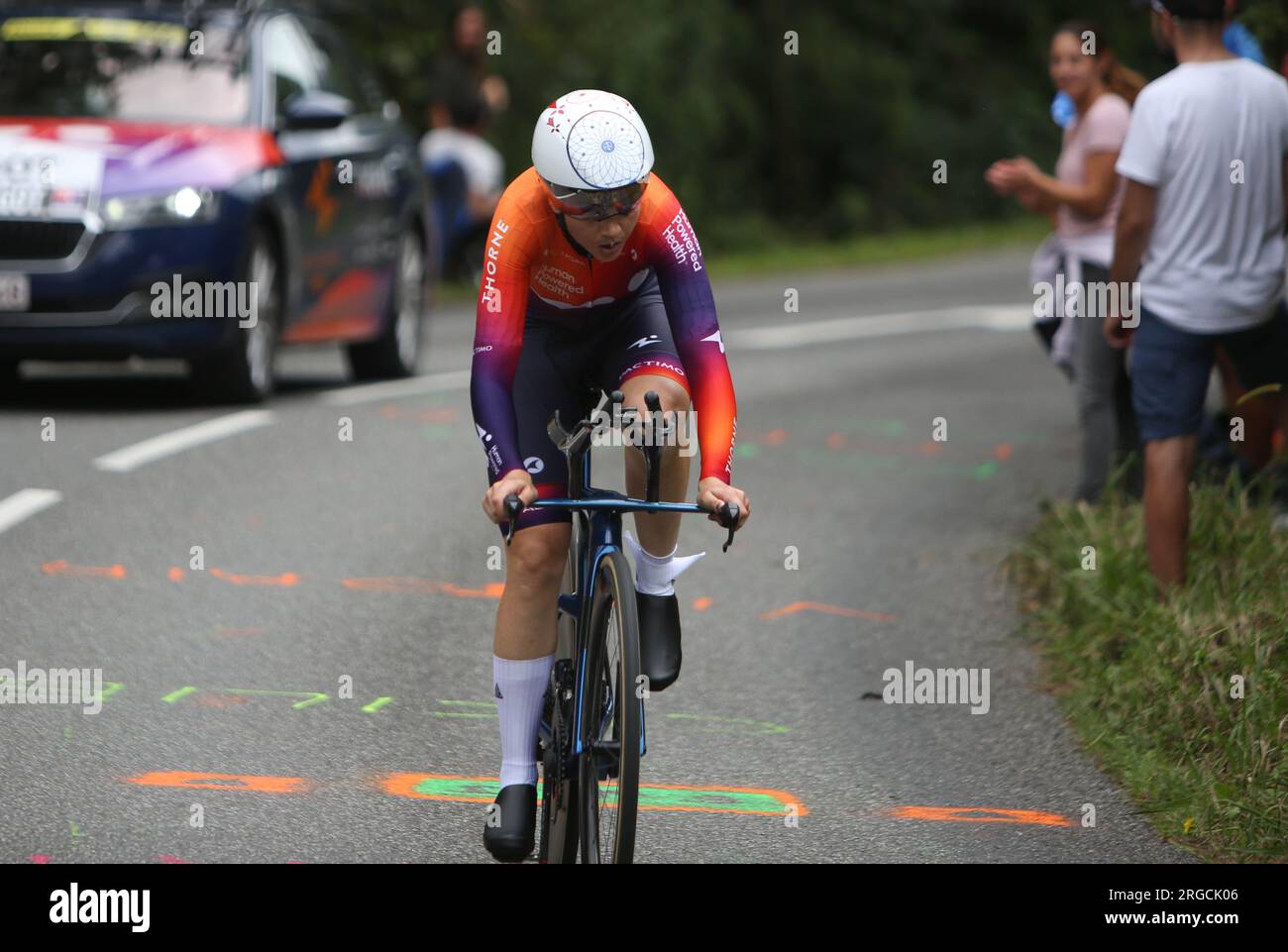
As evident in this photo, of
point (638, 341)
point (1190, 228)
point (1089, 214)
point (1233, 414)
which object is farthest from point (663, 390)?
point (1089, 214)

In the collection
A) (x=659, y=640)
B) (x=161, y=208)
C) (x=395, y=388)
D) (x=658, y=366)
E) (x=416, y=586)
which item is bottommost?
(x=416, y=586)

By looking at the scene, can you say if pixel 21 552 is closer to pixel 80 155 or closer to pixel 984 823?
pixel 80 155

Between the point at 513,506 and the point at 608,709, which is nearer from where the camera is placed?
the point at 513,506

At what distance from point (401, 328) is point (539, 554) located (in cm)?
902

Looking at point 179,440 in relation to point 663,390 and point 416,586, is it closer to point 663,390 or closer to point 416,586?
point 416,586

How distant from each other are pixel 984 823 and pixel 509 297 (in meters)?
1.86

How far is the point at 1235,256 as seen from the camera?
756 cm

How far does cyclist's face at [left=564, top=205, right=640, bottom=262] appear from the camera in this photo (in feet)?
16.7

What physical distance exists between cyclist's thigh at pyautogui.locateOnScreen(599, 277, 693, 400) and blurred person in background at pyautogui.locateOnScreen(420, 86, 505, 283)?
12892 mm

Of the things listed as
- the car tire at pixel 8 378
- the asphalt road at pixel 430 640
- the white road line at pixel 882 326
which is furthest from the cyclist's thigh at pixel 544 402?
the white road line at pixel 882 326

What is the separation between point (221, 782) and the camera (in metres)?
6.16

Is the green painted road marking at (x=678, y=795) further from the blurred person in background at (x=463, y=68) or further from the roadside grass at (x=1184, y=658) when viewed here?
the blurred person in background at (x=463, y=68)

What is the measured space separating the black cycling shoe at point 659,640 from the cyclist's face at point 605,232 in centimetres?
75
